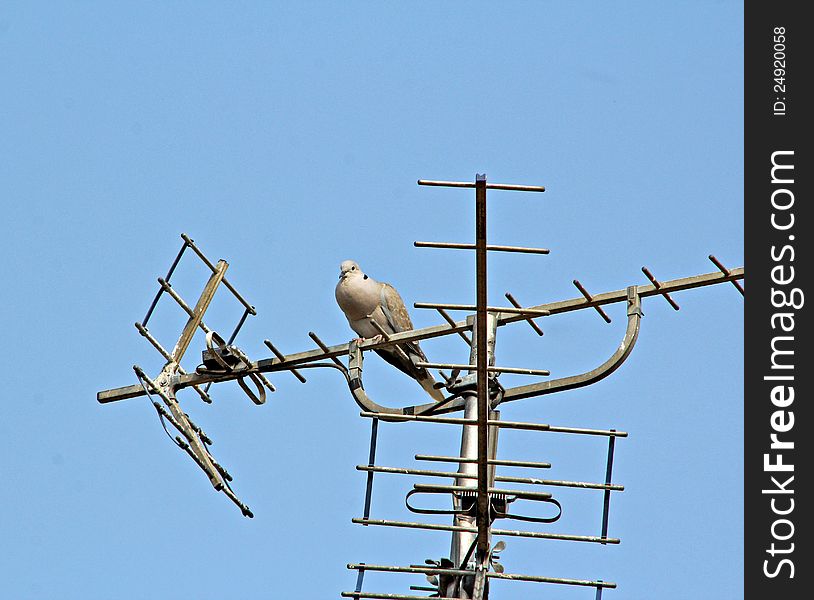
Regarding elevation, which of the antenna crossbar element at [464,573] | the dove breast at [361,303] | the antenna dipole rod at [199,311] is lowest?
the antenna crossbar element at [464,573]

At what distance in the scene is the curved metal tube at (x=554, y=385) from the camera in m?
8.38

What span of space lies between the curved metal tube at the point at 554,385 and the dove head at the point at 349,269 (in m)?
4.00

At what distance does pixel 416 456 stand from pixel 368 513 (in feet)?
1.81

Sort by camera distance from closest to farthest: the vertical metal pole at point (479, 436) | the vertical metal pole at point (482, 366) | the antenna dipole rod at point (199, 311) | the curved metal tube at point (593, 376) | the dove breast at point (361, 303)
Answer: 1. the vertical metal pole at point (482, 366)
2. the vertical metal pole at point (479, 436)
3. the curved metal tube at point (593, 376)
4. the antenna dipole rod at point (199, 311)
5. the dove breast at point (361, 303)

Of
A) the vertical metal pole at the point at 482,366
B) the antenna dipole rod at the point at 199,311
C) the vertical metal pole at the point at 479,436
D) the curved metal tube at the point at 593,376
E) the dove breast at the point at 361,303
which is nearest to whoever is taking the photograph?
the vertical metal pole at the point at 482,366

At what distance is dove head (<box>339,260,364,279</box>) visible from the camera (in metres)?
13.2

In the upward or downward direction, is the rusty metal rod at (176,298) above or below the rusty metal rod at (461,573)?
above

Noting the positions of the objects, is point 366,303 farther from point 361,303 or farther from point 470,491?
point 470,491

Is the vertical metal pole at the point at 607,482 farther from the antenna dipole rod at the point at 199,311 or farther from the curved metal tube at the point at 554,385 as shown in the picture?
the antenna dipole rod at the point at 199,311

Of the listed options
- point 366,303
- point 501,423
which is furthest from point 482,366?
point 366,303

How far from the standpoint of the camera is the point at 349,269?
43.5 ft

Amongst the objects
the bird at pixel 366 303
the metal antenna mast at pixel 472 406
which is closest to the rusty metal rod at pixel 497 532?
the metal antenna mast at pixel 472 406

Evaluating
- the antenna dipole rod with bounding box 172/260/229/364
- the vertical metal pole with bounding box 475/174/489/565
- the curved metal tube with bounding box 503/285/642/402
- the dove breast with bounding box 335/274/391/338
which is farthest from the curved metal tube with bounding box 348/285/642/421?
the dove breast with bounding box 335/274/391/338

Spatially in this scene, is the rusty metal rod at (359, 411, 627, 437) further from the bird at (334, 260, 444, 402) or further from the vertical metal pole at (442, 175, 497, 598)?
the bird at (334, 260, 444, 402)
